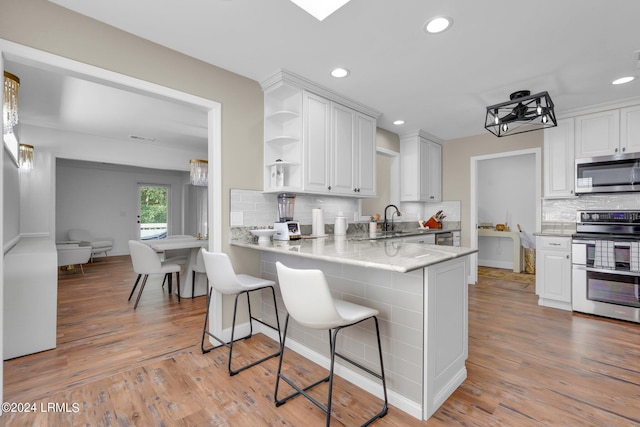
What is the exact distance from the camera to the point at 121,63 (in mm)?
2113

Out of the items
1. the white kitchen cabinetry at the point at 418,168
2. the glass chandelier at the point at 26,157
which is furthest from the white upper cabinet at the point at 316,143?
the glass chandelier at the point at 26,157

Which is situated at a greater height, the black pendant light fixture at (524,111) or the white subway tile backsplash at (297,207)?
the black pendant light fixture at (524,111)

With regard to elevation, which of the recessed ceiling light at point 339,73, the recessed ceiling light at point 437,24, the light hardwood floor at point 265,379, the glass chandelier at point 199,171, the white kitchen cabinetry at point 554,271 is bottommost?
the light hardwood floor at point 265,379

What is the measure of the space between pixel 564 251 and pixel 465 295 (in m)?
2.51

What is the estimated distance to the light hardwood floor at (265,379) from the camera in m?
1.68

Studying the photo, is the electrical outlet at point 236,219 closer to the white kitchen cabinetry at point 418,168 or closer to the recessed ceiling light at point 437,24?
the recessed ceiling light at point 437,24

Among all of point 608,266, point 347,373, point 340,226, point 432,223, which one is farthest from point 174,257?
point 608,266

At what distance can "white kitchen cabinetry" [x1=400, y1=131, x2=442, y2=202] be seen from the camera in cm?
471

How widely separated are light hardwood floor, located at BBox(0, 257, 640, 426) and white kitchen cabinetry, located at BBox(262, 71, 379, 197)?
163 cm

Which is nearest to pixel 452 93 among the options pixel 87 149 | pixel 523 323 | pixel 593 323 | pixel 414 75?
pixel 414 75

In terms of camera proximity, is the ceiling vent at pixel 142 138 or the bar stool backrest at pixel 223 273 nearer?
the bar stool backrest at pixel 223 273

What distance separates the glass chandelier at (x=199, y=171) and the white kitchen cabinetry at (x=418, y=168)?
3378 mm

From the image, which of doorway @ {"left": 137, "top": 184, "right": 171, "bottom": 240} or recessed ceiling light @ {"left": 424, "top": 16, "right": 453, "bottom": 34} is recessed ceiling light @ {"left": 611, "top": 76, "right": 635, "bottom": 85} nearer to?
recessed ceiling light @ {"left": 424, "top": 16, "right": 453, "bottom": 34}

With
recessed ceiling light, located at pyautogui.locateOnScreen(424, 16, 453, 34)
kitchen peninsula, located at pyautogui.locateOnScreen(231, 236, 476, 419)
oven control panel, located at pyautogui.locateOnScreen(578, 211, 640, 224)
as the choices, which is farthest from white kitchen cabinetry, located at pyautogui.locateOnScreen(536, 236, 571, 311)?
recessed ceiling light, located at pyautogui.locateOnScreen(424, 16, 453, 34)
